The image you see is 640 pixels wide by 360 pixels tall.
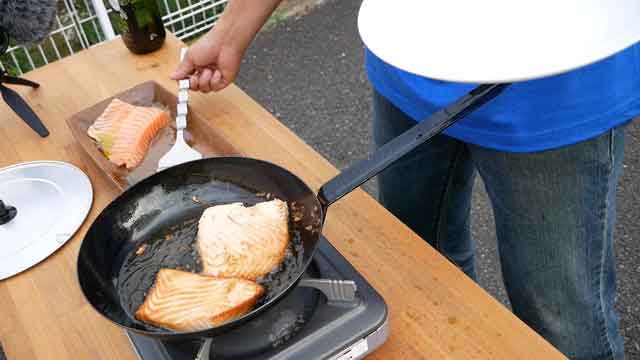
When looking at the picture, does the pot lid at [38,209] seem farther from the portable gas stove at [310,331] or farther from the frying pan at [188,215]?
the portable gas stove at [310,331]

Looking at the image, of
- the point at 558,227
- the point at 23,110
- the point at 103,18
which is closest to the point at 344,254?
the point at 558,227

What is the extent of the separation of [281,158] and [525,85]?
524 mm

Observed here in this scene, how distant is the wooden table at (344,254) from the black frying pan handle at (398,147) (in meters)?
0.25

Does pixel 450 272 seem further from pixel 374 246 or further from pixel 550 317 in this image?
pixel 550 317

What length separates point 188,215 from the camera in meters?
0.97

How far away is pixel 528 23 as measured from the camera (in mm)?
669

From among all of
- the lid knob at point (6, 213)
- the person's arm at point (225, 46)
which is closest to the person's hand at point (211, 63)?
the person's arm at point (225, 46)

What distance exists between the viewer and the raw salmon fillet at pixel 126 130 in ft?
3.96

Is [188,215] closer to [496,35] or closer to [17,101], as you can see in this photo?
[496,35]

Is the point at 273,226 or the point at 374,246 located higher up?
the point at 273,226

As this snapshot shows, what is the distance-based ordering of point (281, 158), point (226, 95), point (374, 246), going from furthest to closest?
point (226, 95)
point (281, 158)
point (374, 246)

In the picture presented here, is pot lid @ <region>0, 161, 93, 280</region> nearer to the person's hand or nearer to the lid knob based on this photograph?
the lid knob

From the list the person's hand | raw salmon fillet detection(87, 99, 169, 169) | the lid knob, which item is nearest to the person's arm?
the person's hand

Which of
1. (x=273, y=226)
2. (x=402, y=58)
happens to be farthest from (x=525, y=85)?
(x=273, y=226)
